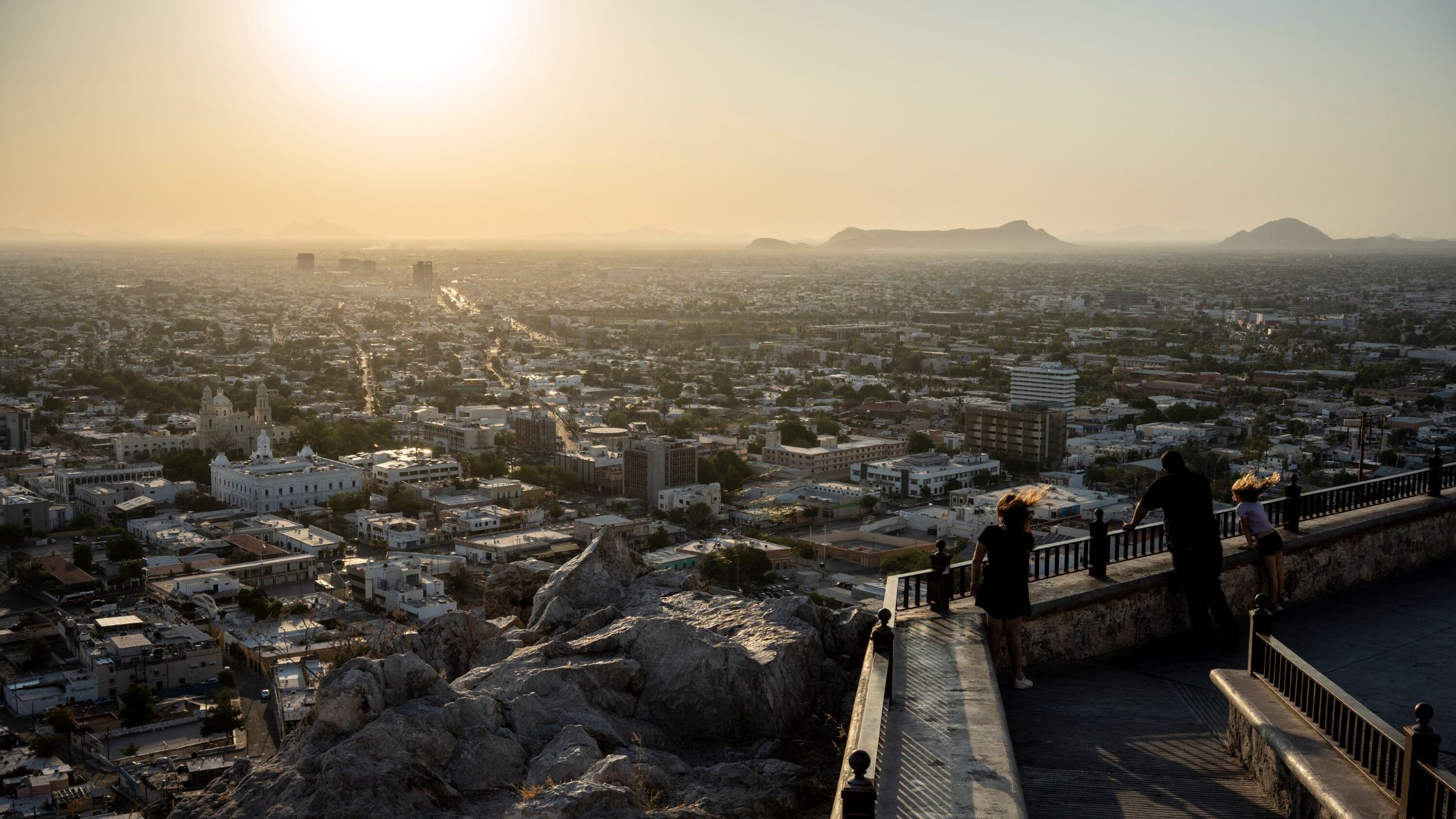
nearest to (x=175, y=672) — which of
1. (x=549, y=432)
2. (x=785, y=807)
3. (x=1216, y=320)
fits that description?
(x=785, y=807)

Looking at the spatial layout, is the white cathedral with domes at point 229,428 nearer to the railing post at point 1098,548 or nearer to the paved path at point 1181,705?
the railing post at point 1098,548

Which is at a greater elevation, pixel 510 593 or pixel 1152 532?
pixel 1152 532

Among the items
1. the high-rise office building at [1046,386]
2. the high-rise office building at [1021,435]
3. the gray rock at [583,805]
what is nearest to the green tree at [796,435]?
the high-rise office building at [1021,435]

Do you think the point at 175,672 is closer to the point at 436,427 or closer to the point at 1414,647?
the point at 1414,647

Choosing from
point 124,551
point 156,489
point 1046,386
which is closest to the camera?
point 124,551

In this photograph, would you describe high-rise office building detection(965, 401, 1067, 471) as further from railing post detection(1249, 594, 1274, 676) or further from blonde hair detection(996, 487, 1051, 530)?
railing post detection(1249, 594, 1274, 676)

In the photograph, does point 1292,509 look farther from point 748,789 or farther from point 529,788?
point 529,788

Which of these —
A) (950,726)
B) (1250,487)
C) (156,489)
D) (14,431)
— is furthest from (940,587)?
(14,431)
